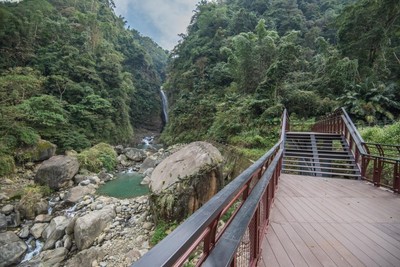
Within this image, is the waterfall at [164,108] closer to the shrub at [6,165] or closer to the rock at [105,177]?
the rock at [105,177]

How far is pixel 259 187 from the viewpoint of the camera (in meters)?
2.04

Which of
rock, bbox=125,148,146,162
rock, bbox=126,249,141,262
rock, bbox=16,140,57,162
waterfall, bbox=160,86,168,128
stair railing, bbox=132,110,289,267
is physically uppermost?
waterfall, bbox=160,86,168,128

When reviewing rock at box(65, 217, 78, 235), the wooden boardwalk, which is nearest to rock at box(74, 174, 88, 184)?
rock at box(65, 217, 78, 235)

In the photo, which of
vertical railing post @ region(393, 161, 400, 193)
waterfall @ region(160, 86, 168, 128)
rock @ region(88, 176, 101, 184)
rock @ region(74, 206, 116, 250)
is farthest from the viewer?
waterfall @ region(160, 86, 168, 128)

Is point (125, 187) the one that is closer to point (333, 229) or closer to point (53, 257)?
point (53, 257)

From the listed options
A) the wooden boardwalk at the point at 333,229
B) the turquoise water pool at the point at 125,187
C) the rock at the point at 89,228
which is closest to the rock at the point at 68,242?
the rock at the point at 89,228

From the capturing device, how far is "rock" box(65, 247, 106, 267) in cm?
547

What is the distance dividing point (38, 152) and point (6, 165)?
6.19 feet

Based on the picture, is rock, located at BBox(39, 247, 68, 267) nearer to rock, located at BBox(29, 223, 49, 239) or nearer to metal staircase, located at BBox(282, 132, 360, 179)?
rock, located at BBox(29, 223, 49, 239)

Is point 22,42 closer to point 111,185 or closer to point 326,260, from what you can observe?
point 111,185

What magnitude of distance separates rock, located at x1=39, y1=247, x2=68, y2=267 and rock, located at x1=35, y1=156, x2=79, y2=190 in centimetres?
524

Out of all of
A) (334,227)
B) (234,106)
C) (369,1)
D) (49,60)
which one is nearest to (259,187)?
(334,227)

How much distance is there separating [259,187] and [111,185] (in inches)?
444

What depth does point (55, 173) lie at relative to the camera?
10820mm
